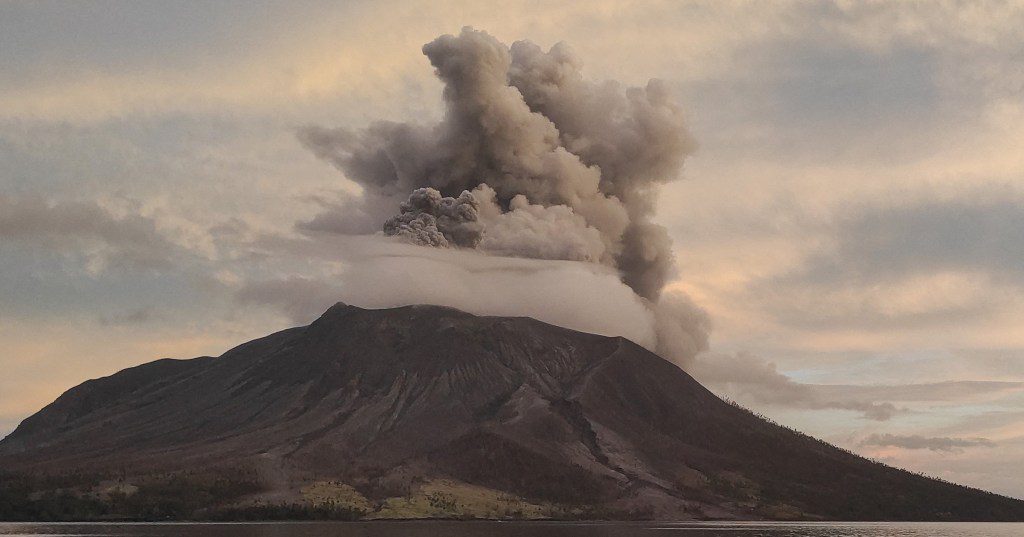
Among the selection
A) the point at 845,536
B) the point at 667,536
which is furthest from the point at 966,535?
the point at 667,536

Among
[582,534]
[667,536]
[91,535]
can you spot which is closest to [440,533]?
[582,534]

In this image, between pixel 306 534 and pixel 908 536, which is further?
pixel 908 536

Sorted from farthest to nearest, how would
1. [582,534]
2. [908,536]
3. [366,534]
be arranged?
1. [908,536]
2. [582,534]
3. [366,534]

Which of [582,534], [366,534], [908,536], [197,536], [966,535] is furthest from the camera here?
[966,535]

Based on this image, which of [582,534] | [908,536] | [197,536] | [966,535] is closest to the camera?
[197,536]

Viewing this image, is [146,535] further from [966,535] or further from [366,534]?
[966,535]

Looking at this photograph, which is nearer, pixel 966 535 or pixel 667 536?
pixel 667 536

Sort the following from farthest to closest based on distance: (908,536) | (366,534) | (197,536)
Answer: (908,536) → (366,534) → (197,536)

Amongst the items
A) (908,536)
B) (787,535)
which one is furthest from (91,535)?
(908,536)

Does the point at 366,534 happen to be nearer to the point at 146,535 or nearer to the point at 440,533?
the point at 440,533
